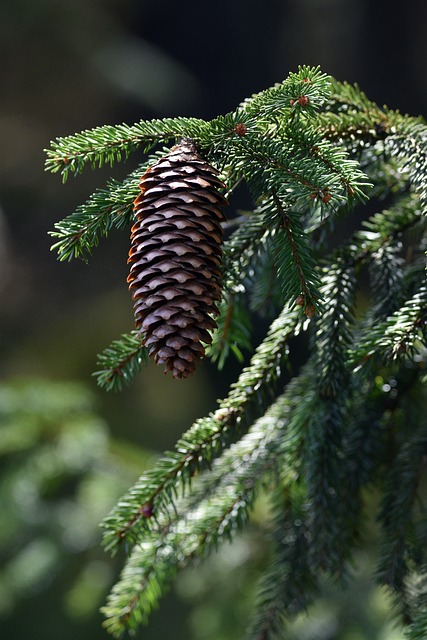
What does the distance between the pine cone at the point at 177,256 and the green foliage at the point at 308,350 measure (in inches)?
1.1

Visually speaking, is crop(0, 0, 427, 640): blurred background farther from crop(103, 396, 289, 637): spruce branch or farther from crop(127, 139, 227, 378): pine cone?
crop(127, 139, 227, 378): pine cone

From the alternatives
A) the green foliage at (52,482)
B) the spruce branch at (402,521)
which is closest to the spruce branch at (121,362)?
the spruce branch at (402,521)

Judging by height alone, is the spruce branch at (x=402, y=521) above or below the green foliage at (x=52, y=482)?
above

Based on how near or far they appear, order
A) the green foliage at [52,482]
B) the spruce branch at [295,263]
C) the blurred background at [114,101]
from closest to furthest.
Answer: the spruce branch at [295,263] < the green foliage at [52,482] < the blurred background at [114,101]

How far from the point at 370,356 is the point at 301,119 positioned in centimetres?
18

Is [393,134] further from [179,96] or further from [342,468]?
[179,96]

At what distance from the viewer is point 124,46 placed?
8.07 ft

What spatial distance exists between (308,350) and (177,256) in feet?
0.65

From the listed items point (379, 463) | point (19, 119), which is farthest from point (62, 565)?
point (19, 119)

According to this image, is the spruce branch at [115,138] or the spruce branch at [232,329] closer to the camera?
the spruce branch at [115,138]

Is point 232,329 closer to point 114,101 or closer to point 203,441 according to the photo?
point 203,441

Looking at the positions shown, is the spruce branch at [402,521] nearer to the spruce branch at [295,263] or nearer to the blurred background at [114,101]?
the spruce branch at [295,263]

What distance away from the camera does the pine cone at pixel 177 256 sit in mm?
424

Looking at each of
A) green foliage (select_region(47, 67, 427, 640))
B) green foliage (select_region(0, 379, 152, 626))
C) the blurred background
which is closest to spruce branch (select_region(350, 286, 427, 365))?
green foliage (select_region(47, 67, 427, 640))
